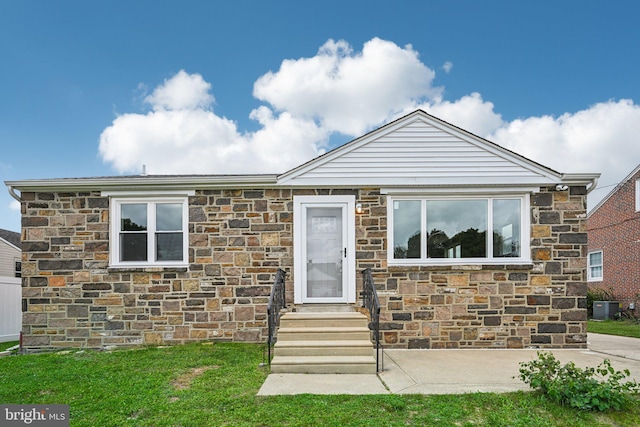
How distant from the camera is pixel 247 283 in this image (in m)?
7.52

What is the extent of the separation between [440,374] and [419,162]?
3.98 metres

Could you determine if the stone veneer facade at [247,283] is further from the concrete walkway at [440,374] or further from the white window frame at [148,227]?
the concrete walkway at [440,374]

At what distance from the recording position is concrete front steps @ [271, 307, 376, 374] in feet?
18.0

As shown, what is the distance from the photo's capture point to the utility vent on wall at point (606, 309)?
15.4 metres

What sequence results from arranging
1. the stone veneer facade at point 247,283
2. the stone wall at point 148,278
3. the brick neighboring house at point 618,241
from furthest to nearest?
the brick neighboring house at point 618,241, the stone wall at point 148,278, the stone veneer facade at point 247,283

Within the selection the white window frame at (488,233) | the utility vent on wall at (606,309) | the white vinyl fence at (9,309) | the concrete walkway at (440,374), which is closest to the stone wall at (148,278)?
the white window frame at (488,233)

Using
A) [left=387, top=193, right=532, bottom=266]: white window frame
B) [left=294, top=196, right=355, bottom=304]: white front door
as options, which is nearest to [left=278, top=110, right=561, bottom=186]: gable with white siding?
[left=387, top=193, right=532, bottom=266]: white window frame

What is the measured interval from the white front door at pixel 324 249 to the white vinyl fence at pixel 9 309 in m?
10.1

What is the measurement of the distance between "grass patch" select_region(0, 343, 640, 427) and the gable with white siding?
3.83 meters

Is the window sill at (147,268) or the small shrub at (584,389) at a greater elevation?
the window sill at (147,268)

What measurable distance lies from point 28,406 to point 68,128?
13690mm

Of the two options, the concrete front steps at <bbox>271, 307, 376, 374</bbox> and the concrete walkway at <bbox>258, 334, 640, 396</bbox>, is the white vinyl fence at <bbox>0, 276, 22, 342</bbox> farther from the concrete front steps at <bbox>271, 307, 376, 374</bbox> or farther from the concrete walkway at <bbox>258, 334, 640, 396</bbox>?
the concrete walkway at <bbox>258, 334, 640, 396</bbox>

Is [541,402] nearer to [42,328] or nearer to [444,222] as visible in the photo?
[444,222]

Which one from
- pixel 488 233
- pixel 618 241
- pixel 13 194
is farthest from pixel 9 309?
pixel 618 241
